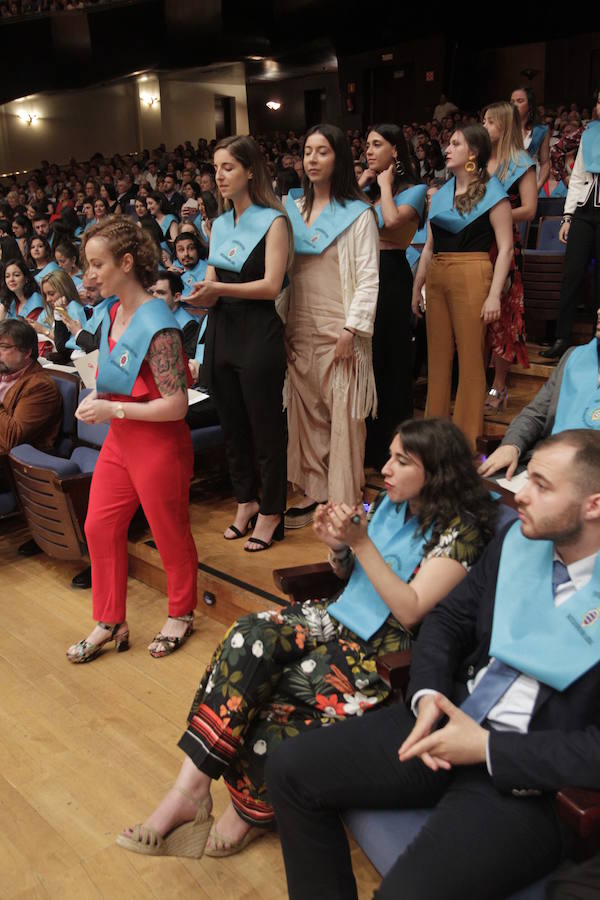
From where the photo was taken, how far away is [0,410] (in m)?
3.15

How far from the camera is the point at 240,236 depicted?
251 centimetres

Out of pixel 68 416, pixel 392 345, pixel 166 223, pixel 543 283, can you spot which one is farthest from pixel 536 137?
pixel 166 223

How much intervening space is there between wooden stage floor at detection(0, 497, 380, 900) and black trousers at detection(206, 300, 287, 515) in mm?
309

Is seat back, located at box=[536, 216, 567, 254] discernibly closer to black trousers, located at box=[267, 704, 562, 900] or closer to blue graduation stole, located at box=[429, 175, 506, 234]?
blue graduation stole, located at box=[429, 175, 506, 234]

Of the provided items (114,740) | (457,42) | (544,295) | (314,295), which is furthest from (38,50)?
(114,740)

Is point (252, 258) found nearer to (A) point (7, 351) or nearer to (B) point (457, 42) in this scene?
(A) point (7, 351)

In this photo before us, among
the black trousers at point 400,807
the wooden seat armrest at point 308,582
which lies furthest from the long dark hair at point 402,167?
the black trousers at point 400,807

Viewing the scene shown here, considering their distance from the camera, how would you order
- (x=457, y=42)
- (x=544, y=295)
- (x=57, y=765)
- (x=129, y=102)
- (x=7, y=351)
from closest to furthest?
(x=57, y=765) < (x=7, y=351) < (x=544, y=295) < (x=457, y=42) < (x=129, y=102)

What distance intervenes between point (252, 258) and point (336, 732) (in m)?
1.53

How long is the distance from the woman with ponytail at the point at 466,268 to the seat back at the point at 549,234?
1.88 meters

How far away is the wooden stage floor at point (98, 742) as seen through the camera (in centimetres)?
164

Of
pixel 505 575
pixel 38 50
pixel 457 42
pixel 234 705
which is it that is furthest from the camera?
pixel 38 50

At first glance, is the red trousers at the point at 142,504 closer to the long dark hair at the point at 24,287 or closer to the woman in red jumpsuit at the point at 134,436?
the woman in red jumpsuit at the point at 134,436

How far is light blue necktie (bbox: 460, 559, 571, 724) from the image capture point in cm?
132
